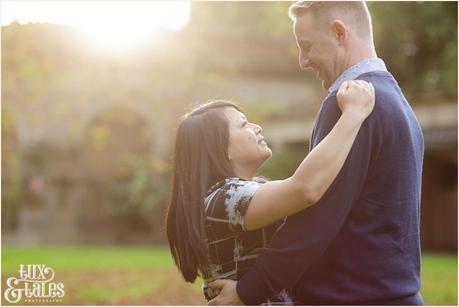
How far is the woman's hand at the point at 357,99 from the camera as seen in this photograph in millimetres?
2177

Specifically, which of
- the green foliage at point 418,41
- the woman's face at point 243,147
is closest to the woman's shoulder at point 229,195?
the woman's face at point 243,147

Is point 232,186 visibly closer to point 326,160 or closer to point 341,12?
point 326,160

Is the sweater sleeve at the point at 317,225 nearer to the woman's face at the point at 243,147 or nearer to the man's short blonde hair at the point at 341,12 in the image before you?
the man's short blonde hair at the point at 341,12

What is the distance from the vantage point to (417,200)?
7.52ft

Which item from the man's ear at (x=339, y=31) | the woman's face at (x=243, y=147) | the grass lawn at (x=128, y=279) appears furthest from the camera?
the grass lawn at (x=128, y=279)

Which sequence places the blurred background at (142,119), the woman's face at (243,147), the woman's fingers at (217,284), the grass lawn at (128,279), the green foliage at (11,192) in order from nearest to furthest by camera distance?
the woman's fingers at (217,284) → the woman's face at (243,147) → the grass lawn at (128,279) → the blurred background at (142,119) → the green foliage at (11,192)

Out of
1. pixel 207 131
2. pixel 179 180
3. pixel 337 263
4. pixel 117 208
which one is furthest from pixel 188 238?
pixel 117 208

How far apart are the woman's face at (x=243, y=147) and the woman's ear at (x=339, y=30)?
49cm

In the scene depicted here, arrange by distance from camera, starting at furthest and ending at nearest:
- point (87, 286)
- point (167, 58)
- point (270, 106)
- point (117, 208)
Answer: point (117, 208), point (270, 106), point (167, 58), point (87, 286)

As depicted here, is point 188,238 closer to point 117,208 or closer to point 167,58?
point 167,58

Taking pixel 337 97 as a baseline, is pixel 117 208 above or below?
below

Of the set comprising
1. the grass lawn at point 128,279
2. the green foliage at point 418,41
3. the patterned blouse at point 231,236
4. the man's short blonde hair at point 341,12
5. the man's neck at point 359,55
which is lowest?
the grass lawn at point 128,279

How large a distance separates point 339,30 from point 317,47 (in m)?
0.09

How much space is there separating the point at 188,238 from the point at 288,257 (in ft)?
1.55
